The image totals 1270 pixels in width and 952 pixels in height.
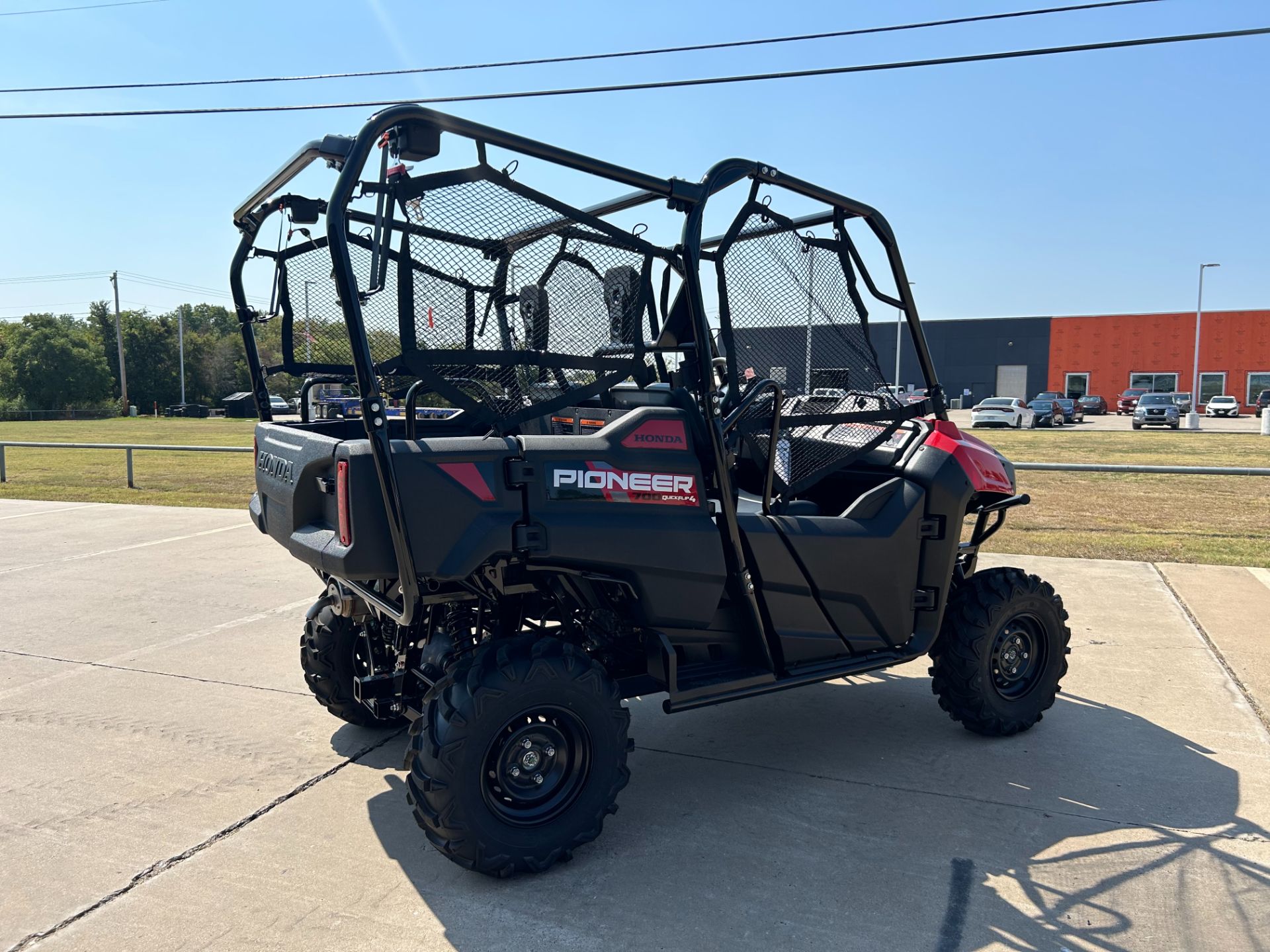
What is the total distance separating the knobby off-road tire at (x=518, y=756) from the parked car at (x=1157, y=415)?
40541 millimetres

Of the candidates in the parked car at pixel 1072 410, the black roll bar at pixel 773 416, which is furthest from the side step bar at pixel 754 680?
the parked car at pixel 1072 410

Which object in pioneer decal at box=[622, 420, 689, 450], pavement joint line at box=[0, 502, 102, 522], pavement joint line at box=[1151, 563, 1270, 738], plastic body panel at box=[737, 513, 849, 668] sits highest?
pioneer decal at box=[622, 420, 689, 450]

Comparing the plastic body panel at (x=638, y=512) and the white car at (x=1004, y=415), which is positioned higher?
the plastic body panel at (x=638, y=512)

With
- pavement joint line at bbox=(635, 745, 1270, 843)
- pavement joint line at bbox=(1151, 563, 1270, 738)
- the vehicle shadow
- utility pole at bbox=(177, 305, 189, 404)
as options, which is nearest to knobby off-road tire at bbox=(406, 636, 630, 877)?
the vehicle shadow

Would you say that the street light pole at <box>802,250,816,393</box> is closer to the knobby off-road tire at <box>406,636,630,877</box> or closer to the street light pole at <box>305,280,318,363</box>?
the knobby off-road tire at <box>406,636,630,877</box>

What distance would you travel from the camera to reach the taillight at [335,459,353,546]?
3.14m

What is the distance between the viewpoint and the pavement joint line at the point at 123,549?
862 cm

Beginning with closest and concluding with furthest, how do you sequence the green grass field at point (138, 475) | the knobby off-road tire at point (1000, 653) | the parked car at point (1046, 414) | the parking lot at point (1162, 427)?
the knobby off-road tire at point (1000, 653) < the green grass field at point (138, 475) < the parking lot at point (1162, 427) < the parked car at point (1046, 414)

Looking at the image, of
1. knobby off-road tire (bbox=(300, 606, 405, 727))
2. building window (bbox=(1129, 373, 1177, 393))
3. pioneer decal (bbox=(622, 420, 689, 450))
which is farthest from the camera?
building window (bbox=(1129, 373, 1177, 393))

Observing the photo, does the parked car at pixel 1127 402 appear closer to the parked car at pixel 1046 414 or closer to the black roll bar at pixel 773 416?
the parked car at pixel 1046 414

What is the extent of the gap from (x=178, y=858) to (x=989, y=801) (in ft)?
10.0

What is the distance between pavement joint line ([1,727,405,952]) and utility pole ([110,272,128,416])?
234 ft

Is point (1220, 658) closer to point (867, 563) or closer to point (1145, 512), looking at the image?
point (867, 563)

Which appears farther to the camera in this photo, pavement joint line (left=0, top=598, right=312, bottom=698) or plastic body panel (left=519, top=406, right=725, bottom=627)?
pavement joint line (left=0, top=598, right=312, bottom=698)
